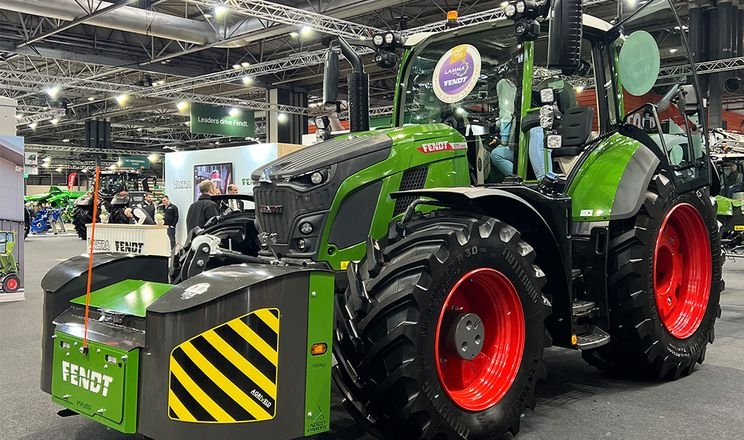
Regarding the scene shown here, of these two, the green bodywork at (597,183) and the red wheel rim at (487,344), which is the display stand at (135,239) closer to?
the green bodywork at (597,183)

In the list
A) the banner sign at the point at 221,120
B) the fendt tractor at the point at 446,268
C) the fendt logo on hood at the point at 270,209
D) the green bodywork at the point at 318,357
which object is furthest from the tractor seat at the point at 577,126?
the banner sign at the point at 221,120

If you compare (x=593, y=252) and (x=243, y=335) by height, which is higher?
(x=593, y=252)

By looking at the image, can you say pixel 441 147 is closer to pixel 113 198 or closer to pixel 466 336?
pixel 466 336

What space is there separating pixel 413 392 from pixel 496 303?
86 centimetres

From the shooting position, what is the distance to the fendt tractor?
2.79 meters

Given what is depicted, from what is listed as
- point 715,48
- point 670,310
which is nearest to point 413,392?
point 670,310

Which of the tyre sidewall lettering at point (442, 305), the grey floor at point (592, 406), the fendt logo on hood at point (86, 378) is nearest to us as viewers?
the fendt logo on hood at point (86, 378)

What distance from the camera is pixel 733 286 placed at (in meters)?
10.4

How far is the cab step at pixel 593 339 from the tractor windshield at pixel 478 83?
128 centimetres

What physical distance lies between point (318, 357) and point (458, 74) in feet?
7.53

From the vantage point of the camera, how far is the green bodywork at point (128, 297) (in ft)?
10.2

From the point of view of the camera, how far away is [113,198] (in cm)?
1823

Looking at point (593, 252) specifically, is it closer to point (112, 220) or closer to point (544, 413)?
point (544, 413)

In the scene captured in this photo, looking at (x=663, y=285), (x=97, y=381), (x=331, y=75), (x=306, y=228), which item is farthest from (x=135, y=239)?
(x=97, y=381)
